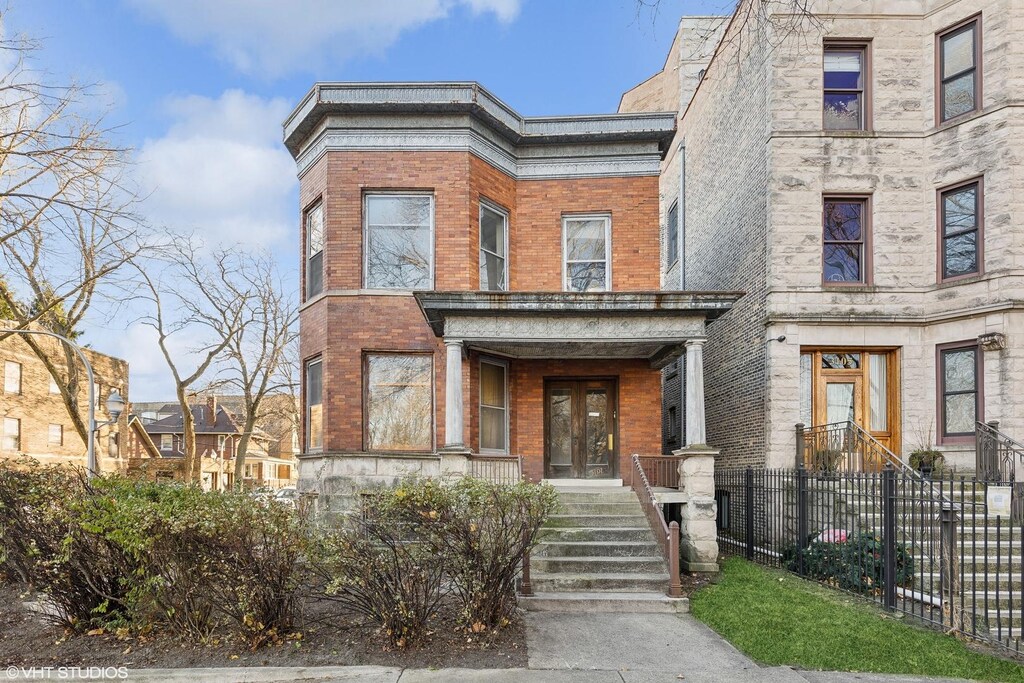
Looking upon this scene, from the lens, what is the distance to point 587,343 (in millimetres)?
11609

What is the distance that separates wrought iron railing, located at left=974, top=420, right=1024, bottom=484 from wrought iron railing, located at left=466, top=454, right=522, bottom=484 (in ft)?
26.1

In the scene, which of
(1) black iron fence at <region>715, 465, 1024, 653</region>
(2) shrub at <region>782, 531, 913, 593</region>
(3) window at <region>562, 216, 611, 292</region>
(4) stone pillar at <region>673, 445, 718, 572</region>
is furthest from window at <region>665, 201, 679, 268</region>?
(2) shrub at <region>782, 531, 913, 593</region>

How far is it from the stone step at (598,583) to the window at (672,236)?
1295 centimetres

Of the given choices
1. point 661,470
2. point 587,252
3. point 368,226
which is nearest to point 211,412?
point 368,226

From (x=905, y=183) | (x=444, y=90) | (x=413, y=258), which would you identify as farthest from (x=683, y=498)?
(x=444, y=90)

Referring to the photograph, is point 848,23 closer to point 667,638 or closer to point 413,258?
point 413,258

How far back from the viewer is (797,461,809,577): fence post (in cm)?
998

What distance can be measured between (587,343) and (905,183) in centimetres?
741

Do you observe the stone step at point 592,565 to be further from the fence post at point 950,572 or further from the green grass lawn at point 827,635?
the fence post at point 950,572

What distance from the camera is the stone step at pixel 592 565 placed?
371 inches

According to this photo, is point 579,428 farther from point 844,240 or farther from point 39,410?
point 39,410

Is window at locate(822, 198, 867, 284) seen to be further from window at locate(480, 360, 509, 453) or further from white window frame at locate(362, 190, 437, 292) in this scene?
white window frame at locate(362, 190, 437, 292)

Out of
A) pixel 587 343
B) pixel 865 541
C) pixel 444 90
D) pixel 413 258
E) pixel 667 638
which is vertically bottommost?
pixel 667 638

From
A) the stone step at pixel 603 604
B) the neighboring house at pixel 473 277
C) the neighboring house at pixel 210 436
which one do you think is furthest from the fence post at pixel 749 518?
the neighboring house at pixel 210 436
